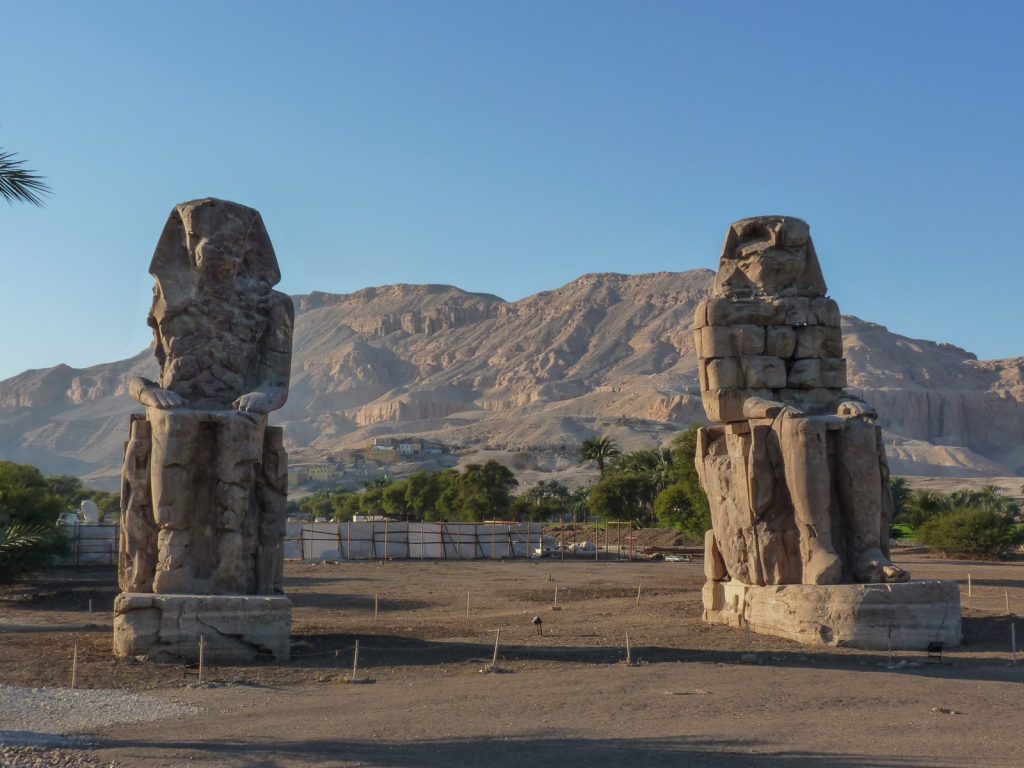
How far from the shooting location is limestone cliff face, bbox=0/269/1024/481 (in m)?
113

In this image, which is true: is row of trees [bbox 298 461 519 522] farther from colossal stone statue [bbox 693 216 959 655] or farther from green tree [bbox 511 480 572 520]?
colossal stone statue [bbox 693 216 959 655]

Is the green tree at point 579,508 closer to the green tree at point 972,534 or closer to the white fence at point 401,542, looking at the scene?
the white fence at point 401,542

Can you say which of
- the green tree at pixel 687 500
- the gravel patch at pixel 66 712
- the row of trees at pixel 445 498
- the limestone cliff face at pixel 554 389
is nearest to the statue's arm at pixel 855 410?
the gravel patch at pixel 66 712

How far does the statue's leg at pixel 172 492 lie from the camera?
9.25 meters

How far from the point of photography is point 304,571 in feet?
84.0

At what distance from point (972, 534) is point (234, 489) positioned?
23.6 m

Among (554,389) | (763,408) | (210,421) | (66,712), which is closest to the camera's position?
(66,712)

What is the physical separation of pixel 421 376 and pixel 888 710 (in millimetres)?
172892

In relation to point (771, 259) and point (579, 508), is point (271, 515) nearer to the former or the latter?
point (771, 259)

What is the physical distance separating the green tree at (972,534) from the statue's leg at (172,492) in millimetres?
23858

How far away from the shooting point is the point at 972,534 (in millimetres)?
28594

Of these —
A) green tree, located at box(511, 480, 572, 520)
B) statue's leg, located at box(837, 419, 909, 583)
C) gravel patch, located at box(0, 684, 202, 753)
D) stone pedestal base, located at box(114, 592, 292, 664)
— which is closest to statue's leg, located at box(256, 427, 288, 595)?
stone pedestal base, located at box(114, 592, 292, 664)

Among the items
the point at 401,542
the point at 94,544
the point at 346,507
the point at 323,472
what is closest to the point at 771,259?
the point at 94,544

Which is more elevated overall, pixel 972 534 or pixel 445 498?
pixel 445 498
